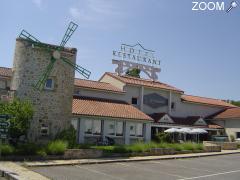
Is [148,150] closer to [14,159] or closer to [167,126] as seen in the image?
[14,159]

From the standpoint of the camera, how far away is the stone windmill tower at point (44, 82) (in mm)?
23234

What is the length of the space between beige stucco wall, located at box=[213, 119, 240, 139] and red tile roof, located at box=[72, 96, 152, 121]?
566 inches

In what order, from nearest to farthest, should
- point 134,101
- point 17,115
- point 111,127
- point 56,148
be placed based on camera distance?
point 17,115
point 56,148
point 111,127
point 134,101

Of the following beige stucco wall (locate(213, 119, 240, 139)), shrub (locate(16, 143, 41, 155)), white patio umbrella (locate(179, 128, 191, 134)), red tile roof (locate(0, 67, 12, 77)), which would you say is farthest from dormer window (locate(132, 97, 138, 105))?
shrub (locate(16, 143, 41, 155))

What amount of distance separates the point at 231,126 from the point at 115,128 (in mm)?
17281

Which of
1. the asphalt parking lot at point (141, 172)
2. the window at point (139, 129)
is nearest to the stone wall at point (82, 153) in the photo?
the asphalt parking lot at point (141, 172)

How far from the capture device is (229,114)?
152ft

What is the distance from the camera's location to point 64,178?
15.4 meters

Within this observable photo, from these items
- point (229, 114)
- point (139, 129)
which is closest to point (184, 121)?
point (229, 114)

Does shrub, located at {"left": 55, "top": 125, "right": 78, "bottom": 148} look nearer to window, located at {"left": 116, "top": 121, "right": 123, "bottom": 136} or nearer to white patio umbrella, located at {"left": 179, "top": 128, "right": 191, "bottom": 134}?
window, located at {"left": 116, "top": 121, "right": 123, "bottom": 136}

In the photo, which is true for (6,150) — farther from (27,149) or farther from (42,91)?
(42,91)

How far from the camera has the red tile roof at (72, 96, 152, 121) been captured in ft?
108

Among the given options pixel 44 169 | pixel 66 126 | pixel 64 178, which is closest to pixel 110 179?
pixel 64 178

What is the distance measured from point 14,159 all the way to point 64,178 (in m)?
5.33
